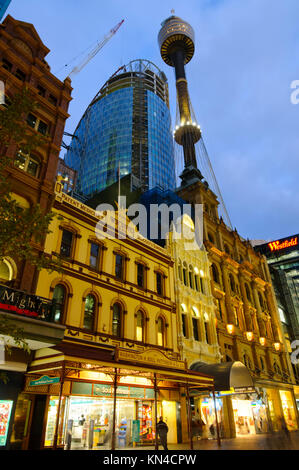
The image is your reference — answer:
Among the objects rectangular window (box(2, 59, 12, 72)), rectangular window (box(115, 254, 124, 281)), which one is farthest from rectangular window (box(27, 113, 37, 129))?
rectangular window (box(115, 254, 124, 281))

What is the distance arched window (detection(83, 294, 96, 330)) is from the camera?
19656mm

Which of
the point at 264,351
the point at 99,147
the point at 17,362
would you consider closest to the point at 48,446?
the point at 17,362

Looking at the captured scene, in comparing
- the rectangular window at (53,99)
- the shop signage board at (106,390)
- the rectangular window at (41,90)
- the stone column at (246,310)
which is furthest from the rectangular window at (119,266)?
the stone column at (246,310)

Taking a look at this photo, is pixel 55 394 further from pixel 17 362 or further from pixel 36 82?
pixel 36 82

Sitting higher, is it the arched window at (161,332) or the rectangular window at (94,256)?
the rectangular window at (94,256)

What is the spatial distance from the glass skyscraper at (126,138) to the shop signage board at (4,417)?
294 ft

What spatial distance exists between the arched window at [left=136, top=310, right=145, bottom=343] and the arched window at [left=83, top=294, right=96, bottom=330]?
4.18m

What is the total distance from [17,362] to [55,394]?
8.72 feet

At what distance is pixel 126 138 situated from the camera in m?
112

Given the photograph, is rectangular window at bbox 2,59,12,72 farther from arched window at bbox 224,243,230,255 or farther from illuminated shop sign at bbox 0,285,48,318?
arched window at bbox 224,243,230,255

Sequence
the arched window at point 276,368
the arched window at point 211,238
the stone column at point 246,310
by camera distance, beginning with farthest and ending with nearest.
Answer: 1. the arched window at point 211,238
2. the arched window at point 276,368
3. the stone column at point 246,310

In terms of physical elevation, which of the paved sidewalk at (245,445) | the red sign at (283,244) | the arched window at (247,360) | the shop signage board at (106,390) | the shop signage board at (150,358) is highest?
the red sign at (283,244)

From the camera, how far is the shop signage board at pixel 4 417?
14.0 m

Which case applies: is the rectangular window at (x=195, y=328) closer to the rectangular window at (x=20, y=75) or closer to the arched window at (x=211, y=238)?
the arched window at (x=211, y=238)
